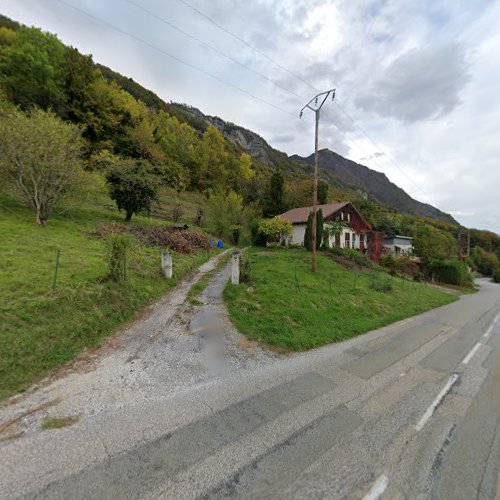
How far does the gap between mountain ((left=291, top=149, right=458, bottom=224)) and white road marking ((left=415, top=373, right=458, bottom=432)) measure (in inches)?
5455

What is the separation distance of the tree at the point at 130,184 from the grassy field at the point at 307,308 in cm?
1148

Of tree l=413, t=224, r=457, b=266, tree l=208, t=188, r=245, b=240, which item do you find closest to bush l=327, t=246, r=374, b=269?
tree l=413, t=224, r=457, b=266

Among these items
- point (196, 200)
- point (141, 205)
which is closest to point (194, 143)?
point (196, 200)

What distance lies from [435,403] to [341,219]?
29.3 m

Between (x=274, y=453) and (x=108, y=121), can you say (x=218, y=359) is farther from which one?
(x=108, y=121)

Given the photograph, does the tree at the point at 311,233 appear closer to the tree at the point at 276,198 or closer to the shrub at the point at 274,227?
the shrub at the point at 274,227

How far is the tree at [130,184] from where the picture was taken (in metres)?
19.0

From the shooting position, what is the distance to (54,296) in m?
6.73

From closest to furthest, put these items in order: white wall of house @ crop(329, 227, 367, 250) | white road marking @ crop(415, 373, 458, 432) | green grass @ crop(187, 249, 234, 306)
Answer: white road marking @ crop(415, 373, 458, 432) < green grass @ crop(187, 249, 234, 306) < white wall of house @ crop(329, 227, 367, 250)

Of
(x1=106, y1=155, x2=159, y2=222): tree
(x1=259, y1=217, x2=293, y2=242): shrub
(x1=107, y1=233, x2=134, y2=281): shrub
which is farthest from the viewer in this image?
(x1=259, y1=217, x2=293, y2=242): shrub

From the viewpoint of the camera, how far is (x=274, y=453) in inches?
126

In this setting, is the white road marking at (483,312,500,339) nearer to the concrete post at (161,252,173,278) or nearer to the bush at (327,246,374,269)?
the bush at (327,246,374,269)

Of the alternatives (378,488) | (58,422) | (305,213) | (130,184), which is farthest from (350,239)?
(58,422)

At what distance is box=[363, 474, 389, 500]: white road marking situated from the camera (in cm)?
271
